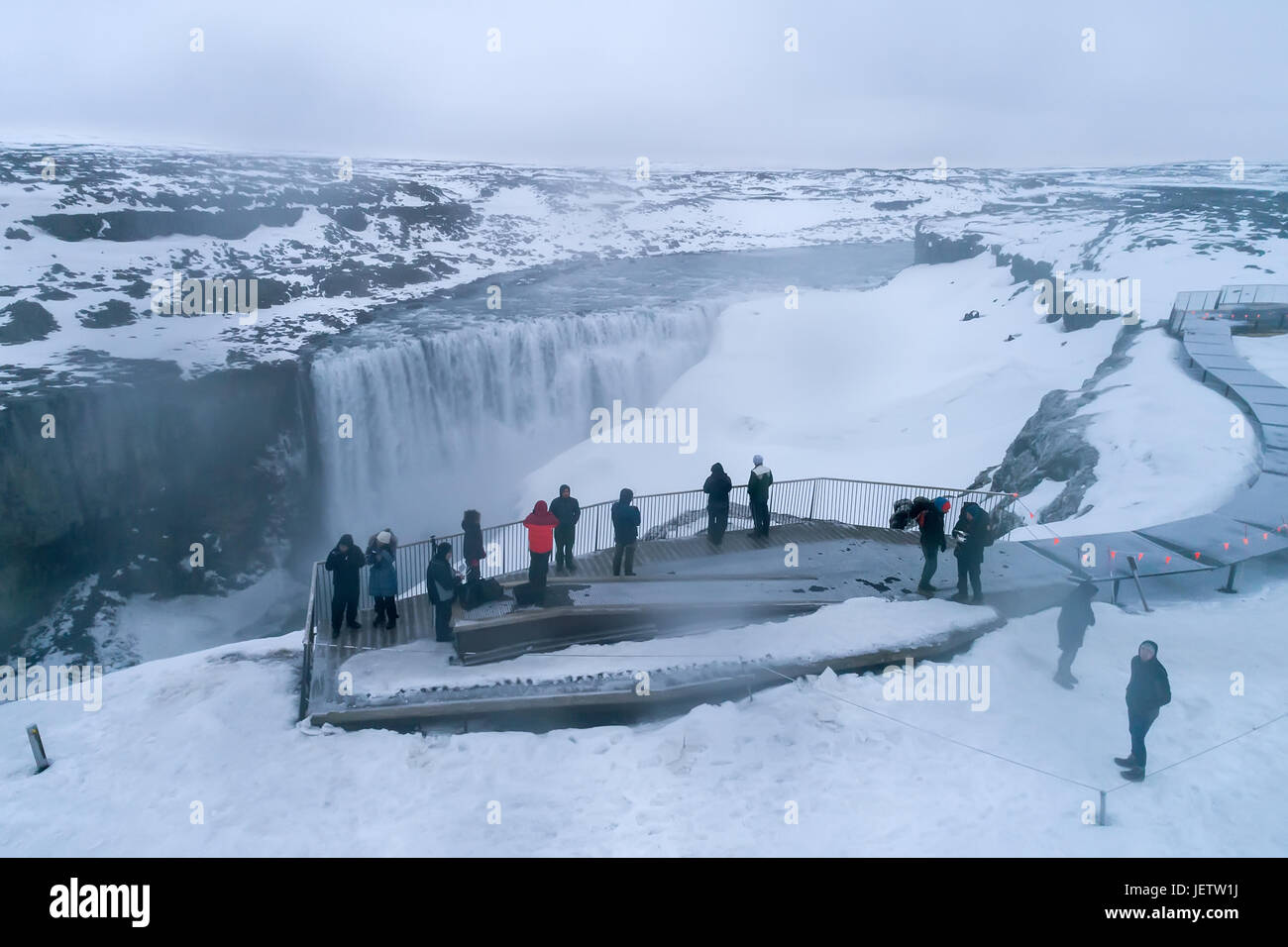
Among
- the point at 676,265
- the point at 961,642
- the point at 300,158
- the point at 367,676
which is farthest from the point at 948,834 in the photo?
the point at 300,158

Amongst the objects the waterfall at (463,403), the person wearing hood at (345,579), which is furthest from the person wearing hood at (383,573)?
the waterfall at (463,403)

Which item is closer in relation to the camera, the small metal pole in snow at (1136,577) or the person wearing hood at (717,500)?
the small metal pole in snow at (1136,577)

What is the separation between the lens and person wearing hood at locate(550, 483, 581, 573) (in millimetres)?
10852

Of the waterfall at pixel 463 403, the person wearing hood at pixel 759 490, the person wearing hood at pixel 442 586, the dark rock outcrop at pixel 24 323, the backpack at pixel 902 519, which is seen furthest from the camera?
the waterfall at pixel 463 403

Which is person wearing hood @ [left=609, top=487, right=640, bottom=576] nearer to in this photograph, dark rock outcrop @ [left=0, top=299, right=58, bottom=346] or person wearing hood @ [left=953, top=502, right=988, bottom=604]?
person wearing hood @ [left=953, top=502, right=988, bottom=604]

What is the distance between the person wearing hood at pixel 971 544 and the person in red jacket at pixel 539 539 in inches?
204

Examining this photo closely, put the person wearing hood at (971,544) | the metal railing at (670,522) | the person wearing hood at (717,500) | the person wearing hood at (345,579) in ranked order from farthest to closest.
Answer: the person wearing hood at (717,500), the metal railing at (670,522), the person wearing hood at (345,579), the person wearing hood at (971,544)

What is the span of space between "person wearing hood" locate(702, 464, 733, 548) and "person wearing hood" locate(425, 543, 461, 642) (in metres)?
4.47

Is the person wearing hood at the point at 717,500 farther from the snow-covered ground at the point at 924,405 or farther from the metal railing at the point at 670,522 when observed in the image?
the snow-covered ground at the point at 924,405

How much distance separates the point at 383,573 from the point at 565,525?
2566 mm

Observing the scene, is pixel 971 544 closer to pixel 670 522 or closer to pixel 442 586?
pixel 670 522

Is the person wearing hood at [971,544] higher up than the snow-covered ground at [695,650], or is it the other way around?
the person wearing hood at [971,544]

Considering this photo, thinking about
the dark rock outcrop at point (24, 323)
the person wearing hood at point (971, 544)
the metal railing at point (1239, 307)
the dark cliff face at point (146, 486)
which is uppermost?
the metal railing at point (1239, 307)

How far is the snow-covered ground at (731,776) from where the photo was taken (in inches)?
252
